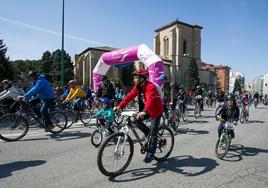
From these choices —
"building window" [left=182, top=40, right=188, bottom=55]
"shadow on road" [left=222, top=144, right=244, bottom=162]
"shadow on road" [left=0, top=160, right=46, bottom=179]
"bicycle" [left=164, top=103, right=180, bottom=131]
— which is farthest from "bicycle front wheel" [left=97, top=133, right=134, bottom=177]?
"building window" [left=182, top=40, right=188, bottom=55]

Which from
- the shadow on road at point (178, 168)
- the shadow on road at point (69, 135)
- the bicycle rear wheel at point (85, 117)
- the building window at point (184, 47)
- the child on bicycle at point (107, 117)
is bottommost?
the shadow on road at point (178, 168)

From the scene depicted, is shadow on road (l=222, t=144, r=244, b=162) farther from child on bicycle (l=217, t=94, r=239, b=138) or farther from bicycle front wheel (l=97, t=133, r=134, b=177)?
bicycle front wheel (l=97, t=133, r=134, b=177)

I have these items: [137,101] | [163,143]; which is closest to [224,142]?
[163,143]

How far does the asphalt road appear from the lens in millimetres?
4500

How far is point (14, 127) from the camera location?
785cm

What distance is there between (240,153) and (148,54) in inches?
331

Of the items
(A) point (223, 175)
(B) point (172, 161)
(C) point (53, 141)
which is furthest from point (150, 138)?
(C) point (53, 141)

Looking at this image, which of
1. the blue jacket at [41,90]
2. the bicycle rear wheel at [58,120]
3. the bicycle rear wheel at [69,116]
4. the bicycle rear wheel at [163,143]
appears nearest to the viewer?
the bicycle rear wheel at [163,143]

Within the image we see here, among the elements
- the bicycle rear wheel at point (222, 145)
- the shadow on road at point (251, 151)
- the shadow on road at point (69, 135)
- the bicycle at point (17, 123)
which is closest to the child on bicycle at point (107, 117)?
the shadow on road at point (69, 135)

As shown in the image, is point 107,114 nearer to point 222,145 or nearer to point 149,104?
point 149,104

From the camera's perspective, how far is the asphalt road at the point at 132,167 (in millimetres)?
4500

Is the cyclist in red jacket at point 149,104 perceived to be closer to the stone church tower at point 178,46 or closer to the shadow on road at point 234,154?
the shadow on road at point 234,154

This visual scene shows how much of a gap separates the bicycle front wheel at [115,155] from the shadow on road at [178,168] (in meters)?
0.15

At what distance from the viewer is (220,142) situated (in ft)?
20.9
